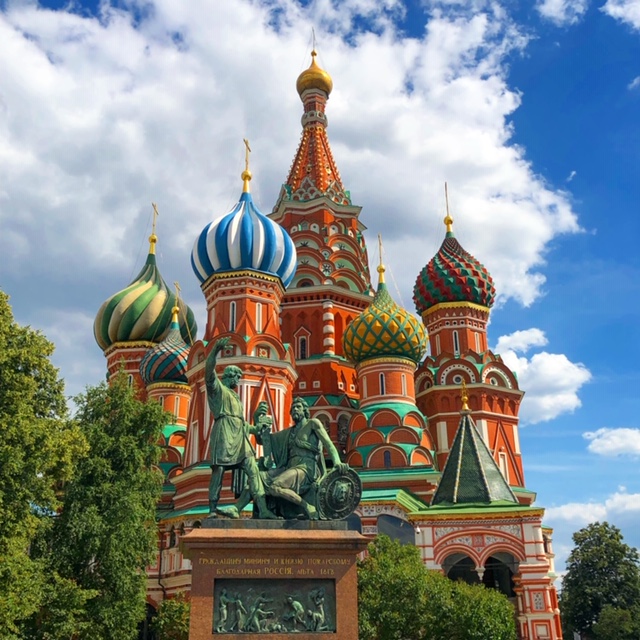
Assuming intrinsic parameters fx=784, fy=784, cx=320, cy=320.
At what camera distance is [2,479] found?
1642 cm

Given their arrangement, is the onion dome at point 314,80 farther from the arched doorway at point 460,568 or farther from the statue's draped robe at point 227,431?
the statue's draped robe at point 227,431

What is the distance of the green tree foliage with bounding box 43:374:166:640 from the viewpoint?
785 inches

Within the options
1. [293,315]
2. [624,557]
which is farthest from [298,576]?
[624,557]

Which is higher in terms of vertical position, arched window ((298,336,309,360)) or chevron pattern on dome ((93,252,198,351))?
chevron pattern on dome ((93,252,198,351))

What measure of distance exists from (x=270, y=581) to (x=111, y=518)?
1018 centimetres

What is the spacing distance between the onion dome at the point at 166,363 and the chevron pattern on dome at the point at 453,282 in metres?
11.8

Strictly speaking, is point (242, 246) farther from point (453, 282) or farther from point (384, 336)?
point (453, 282)

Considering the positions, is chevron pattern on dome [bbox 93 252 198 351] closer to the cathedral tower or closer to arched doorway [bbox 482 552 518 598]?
the cathedral tower

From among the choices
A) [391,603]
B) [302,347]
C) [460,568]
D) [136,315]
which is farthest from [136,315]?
[391,603]

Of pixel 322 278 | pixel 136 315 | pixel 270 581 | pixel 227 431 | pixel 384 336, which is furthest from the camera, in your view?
pixel 136 315

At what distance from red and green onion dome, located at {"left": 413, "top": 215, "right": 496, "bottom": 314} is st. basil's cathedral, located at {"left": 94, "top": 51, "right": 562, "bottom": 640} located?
72 millimetres

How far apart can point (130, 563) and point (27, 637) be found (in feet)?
9.70

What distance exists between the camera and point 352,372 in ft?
118

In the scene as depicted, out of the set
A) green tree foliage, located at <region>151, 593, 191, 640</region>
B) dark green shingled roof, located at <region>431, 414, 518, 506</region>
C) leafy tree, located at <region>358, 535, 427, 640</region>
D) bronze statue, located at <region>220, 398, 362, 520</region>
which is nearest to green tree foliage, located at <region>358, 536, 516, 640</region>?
leafy tree, located at <region>358, 535, 427, 640</region>
